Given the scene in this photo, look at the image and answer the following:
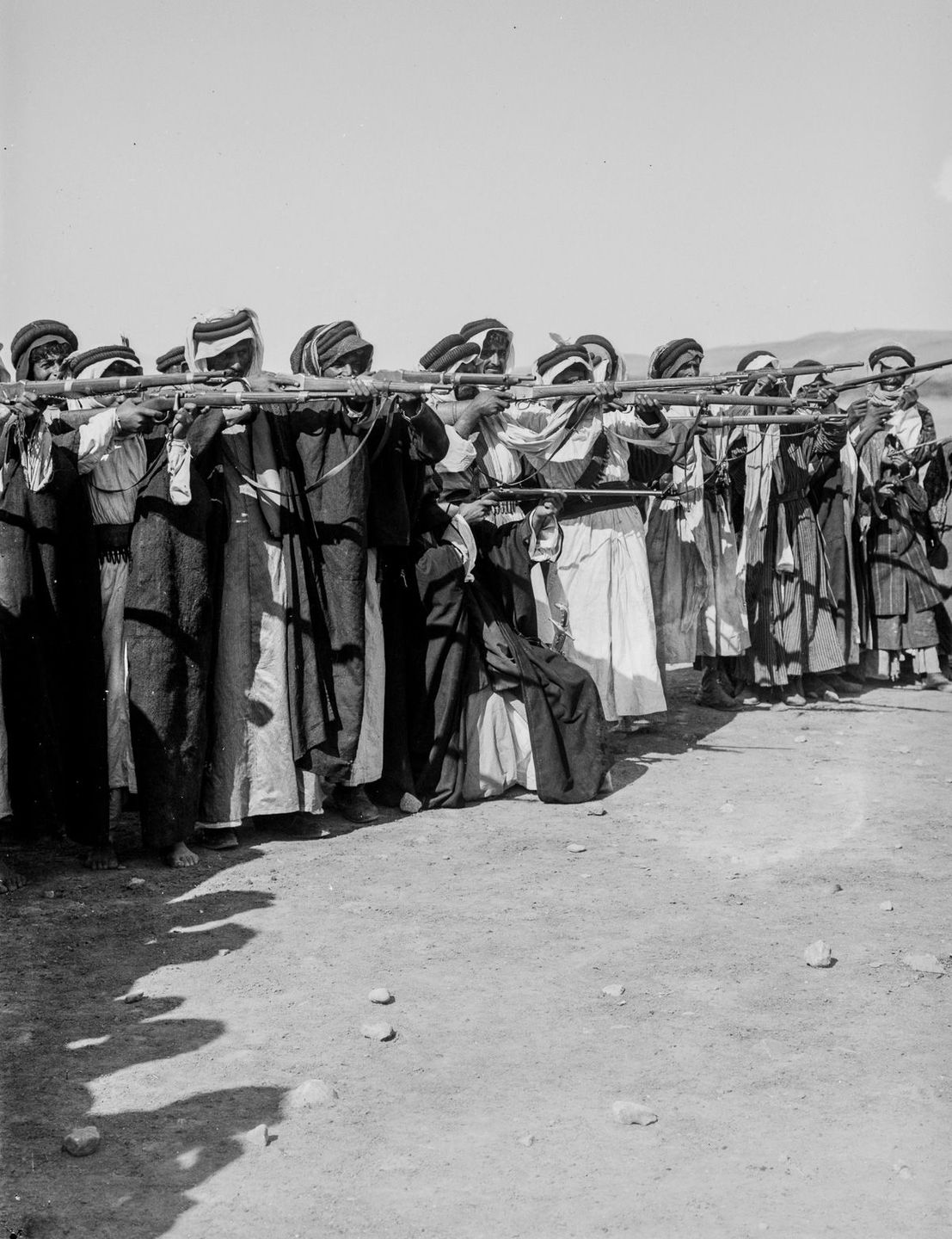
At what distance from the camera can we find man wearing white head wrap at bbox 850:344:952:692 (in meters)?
10.2

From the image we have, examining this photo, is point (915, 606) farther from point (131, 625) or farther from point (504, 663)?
point (131, 625)

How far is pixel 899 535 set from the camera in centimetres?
1041

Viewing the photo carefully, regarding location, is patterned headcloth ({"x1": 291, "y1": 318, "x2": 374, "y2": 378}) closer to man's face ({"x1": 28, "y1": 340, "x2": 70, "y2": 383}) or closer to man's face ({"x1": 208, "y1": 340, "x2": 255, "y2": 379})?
man's face ({"x1": 208, "y1": 340, "x2": 255, "y2": 379})

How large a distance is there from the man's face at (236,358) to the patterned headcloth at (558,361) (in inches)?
76.1

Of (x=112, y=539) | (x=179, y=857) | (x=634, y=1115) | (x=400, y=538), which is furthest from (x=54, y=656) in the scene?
(x=634, y=1115)

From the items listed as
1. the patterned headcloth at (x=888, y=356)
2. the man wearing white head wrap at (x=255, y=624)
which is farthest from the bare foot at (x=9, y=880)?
the patterned headcloth at (x=888, y=356)

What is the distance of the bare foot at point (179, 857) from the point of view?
6020 millimetres

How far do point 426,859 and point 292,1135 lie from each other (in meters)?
2.56

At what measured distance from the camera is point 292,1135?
364cm

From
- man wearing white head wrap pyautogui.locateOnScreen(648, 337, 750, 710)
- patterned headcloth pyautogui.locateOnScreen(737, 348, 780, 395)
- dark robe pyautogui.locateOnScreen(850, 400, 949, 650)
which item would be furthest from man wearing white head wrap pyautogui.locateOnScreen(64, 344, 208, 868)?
dark robe pyautogui.locateOnScreen(850, 400, 949, 650)

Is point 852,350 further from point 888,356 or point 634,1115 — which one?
point 634,1115

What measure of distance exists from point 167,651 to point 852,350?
50332 millimetres

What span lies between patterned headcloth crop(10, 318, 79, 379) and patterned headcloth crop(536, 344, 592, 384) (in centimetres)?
256

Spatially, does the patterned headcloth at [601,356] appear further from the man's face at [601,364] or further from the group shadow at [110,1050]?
the group shadow at [110,1050]
